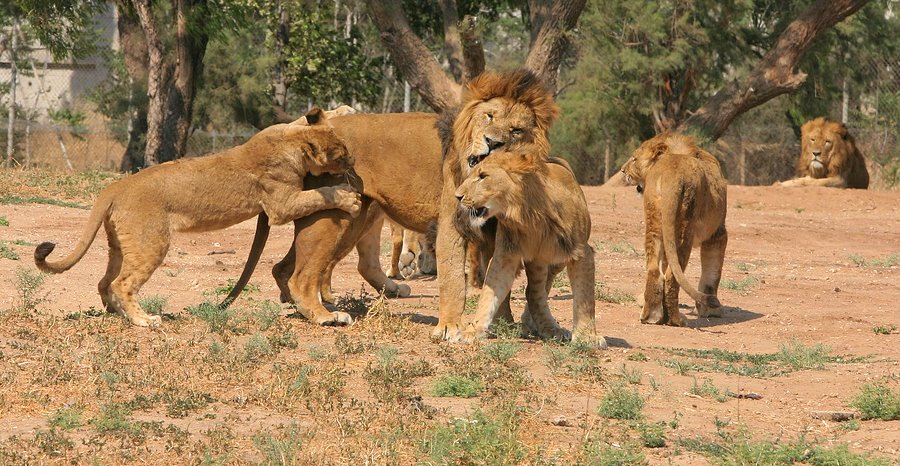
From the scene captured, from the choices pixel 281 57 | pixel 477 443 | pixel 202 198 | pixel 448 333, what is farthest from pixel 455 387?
pixel 281 57

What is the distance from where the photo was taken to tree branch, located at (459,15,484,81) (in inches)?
539

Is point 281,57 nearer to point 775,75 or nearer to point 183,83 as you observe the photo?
point 183,83

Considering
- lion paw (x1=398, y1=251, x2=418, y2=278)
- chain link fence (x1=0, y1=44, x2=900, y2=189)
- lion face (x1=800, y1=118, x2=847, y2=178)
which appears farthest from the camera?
chain link fence (x1=0, y1=44, x2=900, y2=189)

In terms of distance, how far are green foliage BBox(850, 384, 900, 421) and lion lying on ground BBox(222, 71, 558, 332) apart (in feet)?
8.09

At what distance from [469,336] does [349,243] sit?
1351mm

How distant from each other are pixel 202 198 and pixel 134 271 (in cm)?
68

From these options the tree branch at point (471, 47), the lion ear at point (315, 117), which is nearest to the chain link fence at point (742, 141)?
the tree branch at point (471, 47)

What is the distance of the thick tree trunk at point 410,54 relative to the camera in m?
17.3

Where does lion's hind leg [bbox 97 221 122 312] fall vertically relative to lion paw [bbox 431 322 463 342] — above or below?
above

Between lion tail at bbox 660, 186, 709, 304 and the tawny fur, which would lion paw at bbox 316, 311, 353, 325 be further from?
lion tail at bbox 660, 186, 709, 304

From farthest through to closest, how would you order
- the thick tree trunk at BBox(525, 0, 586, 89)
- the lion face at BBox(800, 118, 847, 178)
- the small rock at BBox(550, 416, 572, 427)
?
the lion face at BBox(800, 118, 847, 178), the thick tree trunk at BBox(525, 0, 586, 89), the small rock at BBox(550, 416, 572, 427)

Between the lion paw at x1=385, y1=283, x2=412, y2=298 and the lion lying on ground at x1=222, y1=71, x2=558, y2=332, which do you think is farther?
the lion paw at x1=385, y1=283, x2=412, y2=298

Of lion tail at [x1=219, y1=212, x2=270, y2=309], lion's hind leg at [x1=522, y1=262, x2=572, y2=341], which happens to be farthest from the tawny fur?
lion tail at [x1=219, y1=212, x2=270, y2=309]

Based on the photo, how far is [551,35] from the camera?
1658cm
